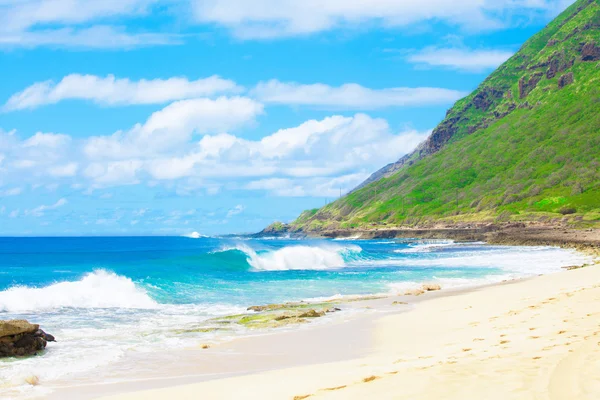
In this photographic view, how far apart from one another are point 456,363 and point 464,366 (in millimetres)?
477

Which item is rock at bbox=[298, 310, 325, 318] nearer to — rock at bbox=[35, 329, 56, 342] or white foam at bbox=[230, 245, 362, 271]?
rock at bbox=[35, 329, 56, 342]

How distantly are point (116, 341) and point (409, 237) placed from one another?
138 m

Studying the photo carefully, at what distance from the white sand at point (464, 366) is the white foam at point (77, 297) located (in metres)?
15.0

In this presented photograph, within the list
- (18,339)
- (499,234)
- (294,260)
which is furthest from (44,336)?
(499,234)

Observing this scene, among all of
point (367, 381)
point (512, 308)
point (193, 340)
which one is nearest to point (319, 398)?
point (367, 381)

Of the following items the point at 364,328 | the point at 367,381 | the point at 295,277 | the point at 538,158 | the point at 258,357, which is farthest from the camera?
the point at 538,158

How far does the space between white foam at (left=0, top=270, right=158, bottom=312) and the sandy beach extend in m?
13.8

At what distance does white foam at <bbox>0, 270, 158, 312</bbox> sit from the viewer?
2667 centimetres

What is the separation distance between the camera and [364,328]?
18469mm

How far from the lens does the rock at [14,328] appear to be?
15.0m

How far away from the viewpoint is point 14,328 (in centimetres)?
→ 1512

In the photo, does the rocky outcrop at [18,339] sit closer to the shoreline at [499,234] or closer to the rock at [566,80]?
the shoreline at [499,234]

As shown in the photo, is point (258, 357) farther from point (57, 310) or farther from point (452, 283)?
point (452, 283)

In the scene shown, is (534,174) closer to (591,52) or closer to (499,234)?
(499,234)
